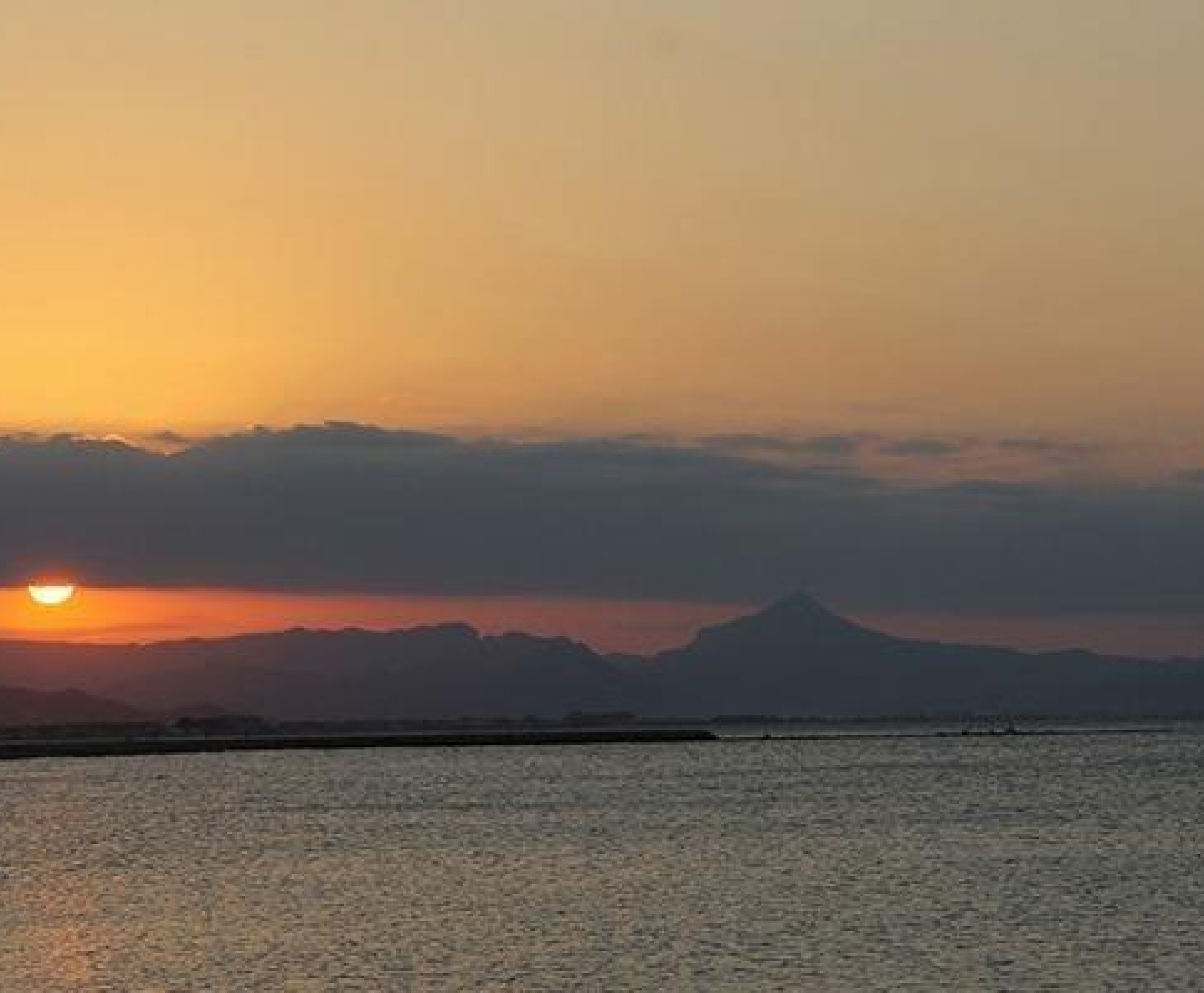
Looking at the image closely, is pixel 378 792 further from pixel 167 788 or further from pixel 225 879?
pixel 225 879

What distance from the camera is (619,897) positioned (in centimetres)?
8088

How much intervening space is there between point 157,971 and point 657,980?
47.6 ft

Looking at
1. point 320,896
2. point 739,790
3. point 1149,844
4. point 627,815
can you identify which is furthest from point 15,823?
point 1149,844

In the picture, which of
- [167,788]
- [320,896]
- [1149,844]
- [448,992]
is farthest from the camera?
[167,788]

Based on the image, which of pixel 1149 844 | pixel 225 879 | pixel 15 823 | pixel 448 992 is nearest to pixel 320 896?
pixel 225 879

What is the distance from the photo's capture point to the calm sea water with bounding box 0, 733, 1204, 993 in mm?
60500

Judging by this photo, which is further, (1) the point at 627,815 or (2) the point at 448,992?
(1) the point at 627,815

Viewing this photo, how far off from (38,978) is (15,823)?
279 ft

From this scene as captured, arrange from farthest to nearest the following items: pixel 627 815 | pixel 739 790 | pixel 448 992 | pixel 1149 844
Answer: pixel 739 790 < pixel 627 815 < pixel 1149 844 < pixel 448 992

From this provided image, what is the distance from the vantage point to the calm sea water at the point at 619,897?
60500 mm

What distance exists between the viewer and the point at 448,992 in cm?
5672

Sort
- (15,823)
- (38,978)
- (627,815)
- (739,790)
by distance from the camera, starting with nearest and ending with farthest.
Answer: (38,978)
(627,815)
(15,823)
(739,790)

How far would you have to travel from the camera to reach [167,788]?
193m

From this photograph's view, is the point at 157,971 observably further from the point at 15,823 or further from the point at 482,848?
the point at 15,823
